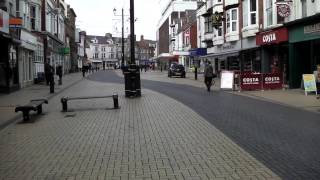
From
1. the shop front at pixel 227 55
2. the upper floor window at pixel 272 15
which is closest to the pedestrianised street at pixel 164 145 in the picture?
the upper floor window at pixel 272 15

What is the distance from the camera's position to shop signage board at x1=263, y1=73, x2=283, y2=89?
27359 mm

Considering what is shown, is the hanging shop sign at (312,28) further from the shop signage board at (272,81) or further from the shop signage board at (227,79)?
the shop signage board at (227,79)

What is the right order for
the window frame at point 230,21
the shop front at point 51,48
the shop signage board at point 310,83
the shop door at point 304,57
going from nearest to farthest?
the shop signage board at point 310,83 < the shop door at point 304,57 < the window frame at point 230,21 < the shop front at point 51,48

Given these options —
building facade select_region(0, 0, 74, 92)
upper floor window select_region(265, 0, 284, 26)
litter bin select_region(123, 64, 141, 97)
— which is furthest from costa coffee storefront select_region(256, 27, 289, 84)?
building facade select_region(0, 0, 74, 92)

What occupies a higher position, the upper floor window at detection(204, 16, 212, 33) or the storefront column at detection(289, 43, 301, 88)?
the upper floor window at detection(204, 16, 212, 33)

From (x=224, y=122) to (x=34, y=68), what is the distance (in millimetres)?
27256

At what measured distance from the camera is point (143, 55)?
182 meters

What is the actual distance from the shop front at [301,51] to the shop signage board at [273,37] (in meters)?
0.62

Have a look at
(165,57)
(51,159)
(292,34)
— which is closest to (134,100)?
(292,34)

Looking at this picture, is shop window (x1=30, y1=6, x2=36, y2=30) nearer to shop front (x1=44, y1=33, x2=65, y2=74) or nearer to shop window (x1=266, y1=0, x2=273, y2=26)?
shop front (x1=44, y1=33, x2=65, y2=74)

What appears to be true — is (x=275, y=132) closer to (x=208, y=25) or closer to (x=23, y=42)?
(x=23, y=42)

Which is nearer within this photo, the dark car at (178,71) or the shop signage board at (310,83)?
the shop signage board at (310,83)

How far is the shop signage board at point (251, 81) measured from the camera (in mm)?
27156

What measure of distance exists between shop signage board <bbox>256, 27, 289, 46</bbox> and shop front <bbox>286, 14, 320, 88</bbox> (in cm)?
62
